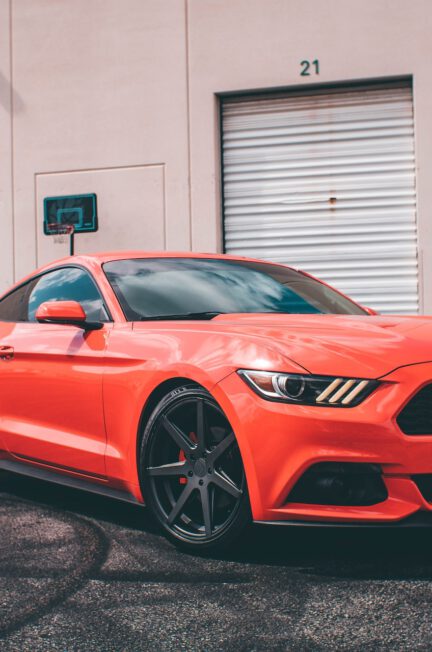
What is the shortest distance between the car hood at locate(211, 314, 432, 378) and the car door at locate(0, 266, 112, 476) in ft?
2.63

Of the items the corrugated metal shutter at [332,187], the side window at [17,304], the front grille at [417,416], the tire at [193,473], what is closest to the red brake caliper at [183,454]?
the tire at [193,473]

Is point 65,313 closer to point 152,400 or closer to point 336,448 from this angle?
point 152,400

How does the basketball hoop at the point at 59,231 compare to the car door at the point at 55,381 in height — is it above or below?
above

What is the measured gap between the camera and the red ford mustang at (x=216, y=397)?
3469 millimetres

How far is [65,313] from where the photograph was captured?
4.63m

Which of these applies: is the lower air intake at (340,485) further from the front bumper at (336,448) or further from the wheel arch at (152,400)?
the wheel arch at (152,400)

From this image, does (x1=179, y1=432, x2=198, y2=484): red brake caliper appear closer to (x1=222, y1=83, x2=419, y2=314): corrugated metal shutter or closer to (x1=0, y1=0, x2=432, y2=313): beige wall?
(x1=0, y1=0, x2=432, y2=313): beige wall

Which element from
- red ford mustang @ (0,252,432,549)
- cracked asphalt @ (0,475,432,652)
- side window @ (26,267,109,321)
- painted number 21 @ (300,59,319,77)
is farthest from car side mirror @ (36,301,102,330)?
painted number 21 @ (300,59,319,77)

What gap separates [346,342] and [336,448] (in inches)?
18.0

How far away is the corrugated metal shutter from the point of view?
A: 40.4 ft

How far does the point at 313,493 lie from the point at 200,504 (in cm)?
60

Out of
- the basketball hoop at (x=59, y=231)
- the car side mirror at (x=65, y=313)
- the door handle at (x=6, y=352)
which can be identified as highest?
the basketball hoop at (x=59, y=231)

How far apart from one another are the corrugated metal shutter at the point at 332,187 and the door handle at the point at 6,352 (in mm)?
7726

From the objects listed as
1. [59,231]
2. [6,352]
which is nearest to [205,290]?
[6,352]
